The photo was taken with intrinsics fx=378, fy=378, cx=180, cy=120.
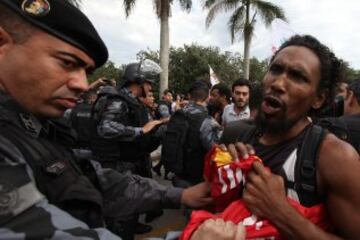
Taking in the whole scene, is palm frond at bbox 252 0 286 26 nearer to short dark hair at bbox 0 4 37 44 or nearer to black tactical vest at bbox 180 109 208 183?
black tactical vest at bbox 180 109 208 183

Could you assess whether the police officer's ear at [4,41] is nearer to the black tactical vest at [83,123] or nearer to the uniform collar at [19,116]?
the uniform collar at [19,116]

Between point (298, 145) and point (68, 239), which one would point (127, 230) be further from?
point (68, 239)

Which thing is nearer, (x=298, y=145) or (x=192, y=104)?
(x=298, y=145)

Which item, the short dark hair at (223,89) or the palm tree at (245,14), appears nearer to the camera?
the short dark hair at (223,89)

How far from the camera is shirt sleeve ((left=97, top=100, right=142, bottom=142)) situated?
4.21 meters

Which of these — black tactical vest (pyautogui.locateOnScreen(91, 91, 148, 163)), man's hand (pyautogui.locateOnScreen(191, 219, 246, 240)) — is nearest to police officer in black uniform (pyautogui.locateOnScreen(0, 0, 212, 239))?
man's hand (pyautogui.locateOnScreen(191, 219, 246, 240))

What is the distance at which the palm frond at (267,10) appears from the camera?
19.6 m

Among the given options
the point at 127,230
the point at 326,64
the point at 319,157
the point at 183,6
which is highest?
the point at 183,6

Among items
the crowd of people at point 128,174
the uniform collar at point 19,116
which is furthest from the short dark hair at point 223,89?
the uniform collar at point 19,116

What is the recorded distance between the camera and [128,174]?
201 centimetres

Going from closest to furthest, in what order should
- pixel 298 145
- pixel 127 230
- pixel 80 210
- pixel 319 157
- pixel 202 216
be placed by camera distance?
pixel 80 210, pixel 202 216, pixel 319 157, pixel 298 145, pixel 127 230

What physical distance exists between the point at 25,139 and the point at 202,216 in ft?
2.32

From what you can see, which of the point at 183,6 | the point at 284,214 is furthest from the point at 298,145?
the point at 183,6

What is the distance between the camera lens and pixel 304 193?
1.73 meters
